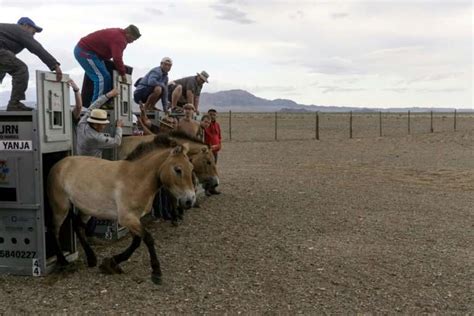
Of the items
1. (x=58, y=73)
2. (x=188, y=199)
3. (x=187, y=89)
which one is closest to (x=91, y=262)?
(x=188, y=199)

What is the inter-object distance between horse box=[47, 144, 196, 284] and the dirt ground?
1.84ft

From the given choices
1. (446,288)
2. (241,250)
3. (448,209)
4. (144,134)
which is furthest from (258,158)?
(446,288)

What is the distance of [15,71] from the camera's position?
6.36 meters

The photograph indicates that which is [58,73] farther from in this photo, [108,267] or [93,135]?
[108,267]

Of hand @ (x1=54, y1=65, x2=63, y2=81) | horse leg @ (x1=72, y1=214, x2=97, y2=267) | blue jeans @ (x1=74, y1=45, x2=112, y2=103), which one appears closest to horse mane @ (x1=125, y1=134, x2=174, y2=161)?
horse leg @ (x1=72, y1=214, x2=97, y2=267)

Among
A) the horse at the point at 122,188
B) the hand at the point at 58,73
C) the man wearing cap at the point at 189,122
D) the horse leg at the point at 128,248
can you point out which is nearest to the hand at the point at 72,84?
the hand at the point at 58,73

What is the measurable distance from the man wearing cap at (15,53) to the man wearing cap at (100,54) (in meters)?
1.23

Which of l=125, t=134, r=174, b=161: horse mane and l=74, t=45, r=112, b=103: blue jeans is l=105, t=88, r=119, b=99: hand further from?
l=125, t=134, r=174, b=161: horse mane

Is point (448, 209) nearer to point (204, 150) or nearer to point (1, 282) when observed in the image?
point (204, 150)

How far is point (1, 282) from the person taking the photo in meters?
5.66

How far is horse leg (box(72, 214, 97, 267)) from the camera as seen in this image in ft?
20.0

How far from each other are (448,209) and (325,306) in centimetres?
601

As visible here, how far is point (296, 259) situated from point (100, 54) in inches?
160

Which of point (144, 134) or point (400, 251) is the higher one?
point (144, 134)
